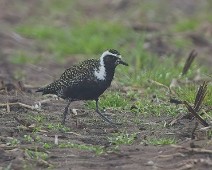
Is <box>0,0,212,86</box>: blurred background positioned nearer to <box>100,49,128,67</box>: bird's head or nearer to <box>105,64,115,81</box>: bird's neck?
<box>100,49,128,67</box>: bird's head

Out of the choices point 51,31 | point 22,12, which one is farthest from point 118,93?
point 22,12

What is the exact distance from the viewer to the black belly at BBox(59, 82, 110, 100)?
9.39 meters

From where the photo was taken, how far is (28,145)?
27.2 feet

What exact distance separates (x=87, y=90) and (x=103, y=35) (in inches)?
325

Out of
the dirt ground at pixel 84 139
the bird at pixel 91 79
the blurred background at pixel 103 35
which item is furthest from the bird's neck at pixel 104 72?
the blurred background at pixel 103 35

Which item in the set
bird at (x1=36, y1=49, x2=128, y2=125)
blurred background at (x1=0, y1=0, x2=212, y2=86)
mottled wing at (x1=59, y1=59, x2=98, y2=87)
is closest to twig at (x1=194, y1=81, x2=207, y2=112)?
bird at (x1=36, y1=49, x2=128, y2=125)

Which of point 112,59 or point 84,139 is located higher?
point 112,59

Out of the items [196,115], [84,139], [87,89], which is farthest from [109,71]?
[196,115]

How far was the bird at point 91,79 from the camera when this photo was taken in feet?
30.9

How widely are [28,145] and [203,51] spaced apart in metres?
8.92

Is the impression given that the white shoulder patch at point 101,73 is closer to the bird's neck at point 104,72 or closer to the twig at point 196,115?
the bird's neck at point 104,72

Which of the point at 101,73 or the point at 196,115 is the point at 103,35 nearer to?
the point at 101,73

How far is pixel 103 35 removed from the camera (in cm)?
1761

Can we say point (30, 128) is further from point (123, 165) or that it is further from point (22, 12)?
point (22, 12)
